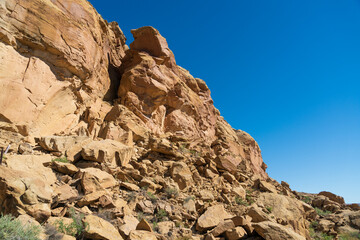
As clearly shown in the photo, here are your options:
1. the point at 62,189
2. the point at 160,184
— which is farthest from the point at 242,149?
the point at 62,189

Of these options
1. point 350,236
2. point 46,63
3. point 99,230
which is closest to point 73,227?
point 99,230

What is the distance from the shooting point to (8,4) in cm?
978

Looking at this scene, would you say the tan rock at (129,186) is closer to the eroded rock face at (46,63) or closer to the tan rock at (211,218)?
the tan rock at (211,218)

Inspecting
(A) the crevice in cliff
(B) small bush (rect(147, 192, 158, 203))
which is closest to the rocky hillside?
(B) small bush (rect(147, 192, 158, 203))

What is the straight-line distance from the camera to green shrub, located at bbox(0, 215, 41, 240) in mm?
3590

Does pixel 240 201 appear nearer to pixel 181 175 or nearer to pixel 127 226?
pixel 181 175

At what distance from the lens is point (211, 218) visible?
303 inches

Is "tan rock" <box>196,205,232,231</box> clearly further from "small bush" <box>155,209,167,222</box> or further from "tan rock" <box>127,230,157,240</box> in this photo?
"tan rock" <box>127,230,157,240</box>

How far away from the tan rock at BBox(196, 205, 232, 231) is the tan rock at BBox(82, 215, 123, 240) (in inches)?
130

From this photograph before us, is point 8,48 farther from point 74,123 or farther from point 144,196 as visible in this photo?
point 144,196

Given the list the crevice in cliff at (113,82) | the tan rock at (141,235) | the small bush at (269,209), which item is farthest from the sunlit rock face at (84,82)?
the tan rock at (141,235)

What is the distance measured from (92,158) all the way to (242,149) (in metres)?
20.4

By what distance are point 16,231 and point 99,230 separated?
165cm

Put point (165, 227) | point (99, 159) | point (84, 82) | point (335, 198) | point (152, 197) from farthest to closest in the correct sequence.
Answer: point (335, 198), point (84, 82), point (99, 159), point (152, 197), point (165, 227)
